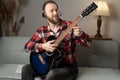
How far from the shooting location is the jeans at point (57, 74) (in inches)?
74.4

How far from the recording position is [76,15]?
3303mm

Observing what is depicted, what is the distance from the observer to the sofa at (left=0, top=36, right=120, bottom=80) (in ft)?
7.14

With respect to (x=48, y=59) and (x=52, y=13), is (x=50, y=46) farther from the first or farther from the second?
(x=52, y=13)

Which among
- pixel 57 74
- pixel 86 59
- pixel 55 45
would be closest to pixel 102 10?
pixel 86 59

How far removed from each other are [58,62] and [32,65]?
0.25 m

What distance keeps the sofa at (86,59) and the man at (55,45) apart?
5.9 inches

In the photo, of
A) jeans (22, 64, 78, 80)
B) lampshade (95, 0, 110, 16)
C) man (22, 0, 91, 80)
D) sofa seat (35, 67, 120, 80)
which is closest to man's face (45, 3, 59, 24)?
man (22, 0, 91, 80)

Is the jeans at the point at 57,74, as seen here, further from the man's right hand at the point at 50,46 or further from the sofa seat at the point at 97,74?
the man's right hand at the point at 50,46

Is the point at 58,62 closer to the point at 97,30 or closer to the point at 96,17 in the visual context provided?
the point at 97,30

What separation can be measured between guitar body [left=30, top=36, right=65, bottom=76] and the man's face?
0.17 meters

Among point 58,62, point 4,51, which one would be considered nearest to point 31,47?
point 58,62

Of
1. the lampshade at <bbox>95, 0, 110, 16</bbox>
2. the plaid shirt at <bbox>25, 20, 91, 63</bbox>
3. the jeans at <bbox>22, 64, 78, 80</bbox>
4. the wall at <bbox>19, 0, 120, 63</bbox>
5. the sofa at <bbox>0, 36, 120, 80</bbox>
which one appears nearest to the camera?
the jeans at <bbox>22, 64, 78, 80</bbox>

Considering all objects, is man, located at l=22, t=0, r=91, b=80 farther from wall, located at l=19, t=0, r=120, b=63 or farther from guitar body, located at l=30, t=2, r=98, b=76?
wall, located at l=19, t=0, r=120, b=63

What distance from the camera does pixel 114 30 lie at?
10.5ft
